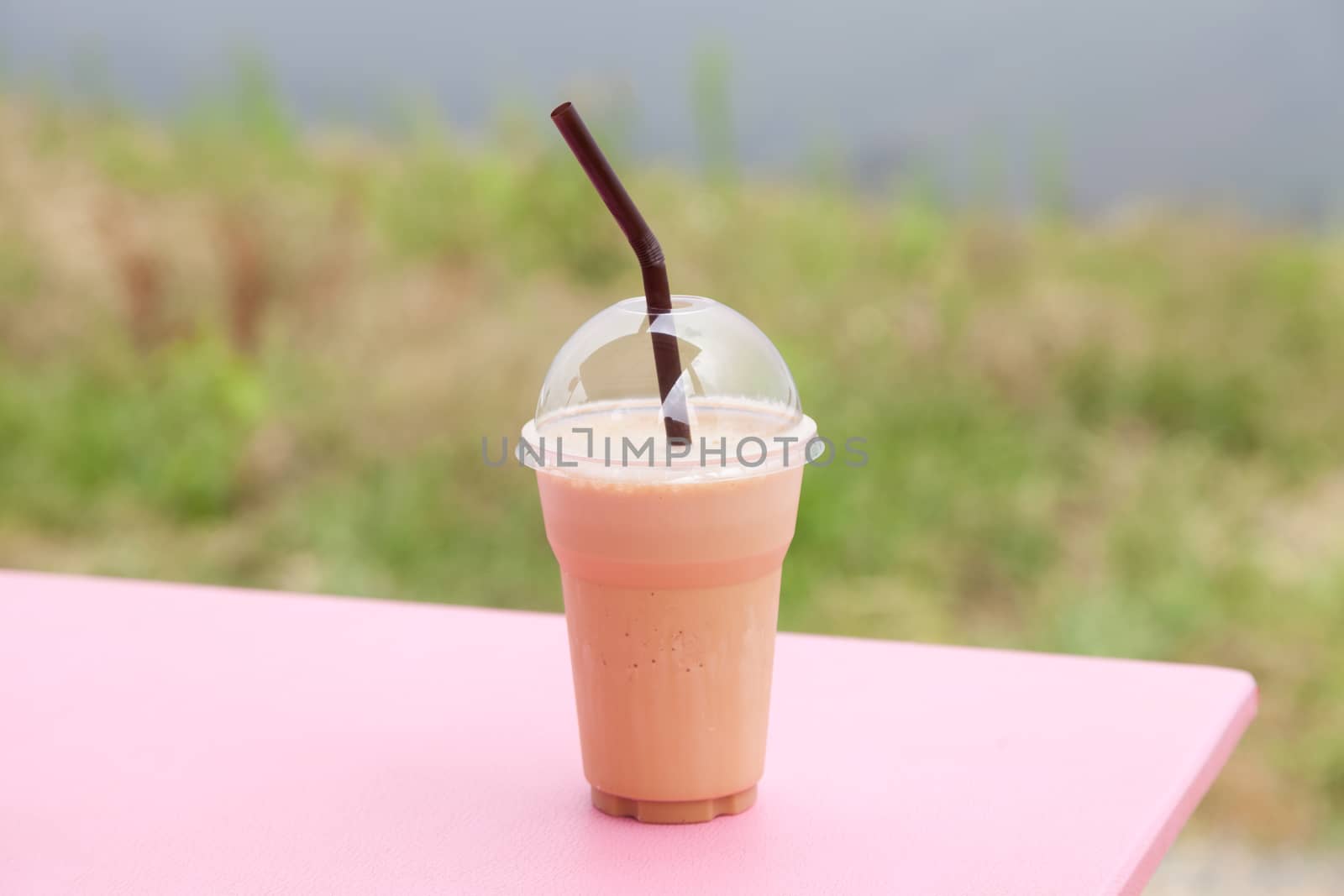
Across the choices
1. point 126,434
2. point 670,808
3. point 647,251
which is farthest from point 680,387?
point 126,434

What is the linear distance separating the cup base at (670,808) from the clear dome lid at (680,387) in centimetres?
22

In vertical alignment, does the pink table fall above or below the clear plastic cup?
below

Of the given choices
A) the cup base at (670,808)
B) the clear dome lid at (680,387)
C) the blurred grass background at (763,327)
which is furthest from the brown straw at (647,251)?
the blurred grass background at (763,327)

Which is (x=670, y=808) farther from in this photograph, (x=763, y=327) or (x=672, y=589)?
(x=763, y=327)

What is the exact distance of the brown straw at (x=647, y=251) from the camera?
0.85 meters

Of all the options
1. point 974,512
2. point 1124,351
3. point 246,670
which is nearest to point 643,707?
point 246,670

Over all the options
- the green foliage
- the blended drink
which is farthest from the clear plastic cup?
the green foliage

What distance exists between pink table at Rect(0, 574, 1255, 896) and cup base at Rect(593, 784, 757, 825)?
0.01 metres

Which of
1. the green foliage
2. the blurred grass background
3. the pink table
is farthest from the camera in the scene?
the green foliage

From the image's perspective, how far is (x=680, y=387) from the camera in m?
0.87

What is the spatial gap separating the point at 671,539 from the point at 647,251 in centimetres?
17

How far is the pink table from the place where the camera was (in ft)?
2.75

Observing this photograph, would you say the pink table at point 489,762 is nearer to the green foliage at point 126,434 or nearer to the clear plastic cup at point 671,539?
the clear plastic cup at point 671,539

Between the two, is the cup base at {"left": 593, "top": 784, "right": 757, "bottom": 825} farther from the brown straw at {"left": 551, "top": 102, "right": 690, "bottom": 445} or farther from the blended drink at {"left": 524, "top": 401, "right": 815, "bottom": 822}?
the brown straw at {"left": 551, "top": 102, "right": 690, "bottom": 445}
